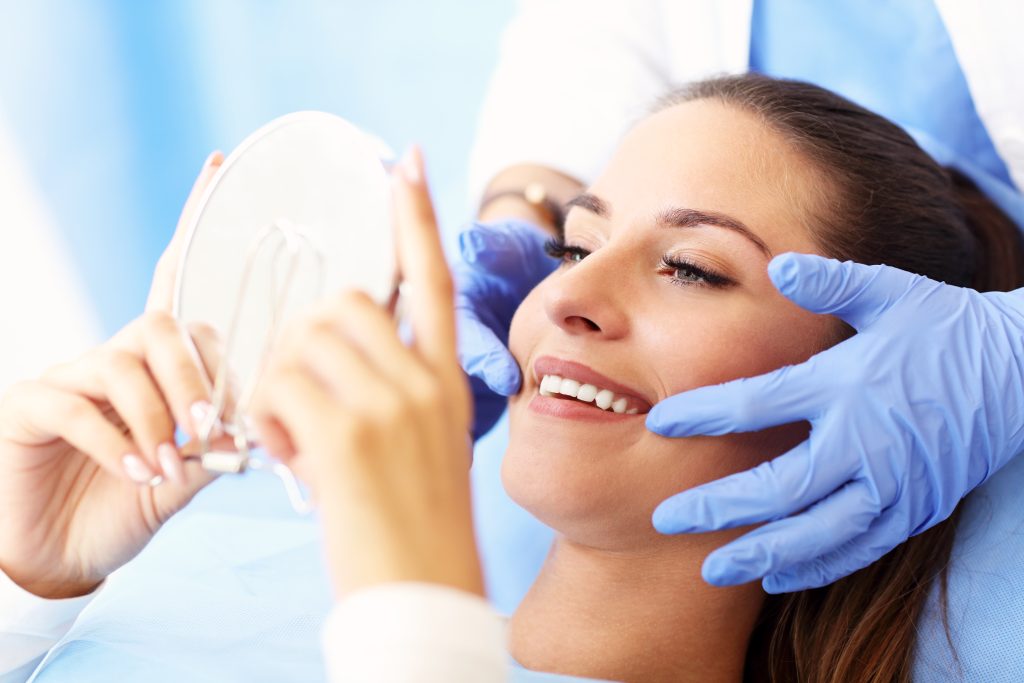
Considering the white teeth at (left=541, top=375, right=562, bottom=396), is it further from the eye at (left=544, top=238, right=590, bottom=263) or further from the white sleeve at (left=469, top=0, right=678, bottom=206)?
the white sleeve at (left=469, top=0, right=678, bottom=206)

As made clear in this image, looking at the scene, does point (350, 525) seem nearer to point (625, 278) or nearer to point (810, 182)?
point (625, 278)

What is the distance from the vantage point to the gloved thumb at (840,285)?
1.14 m

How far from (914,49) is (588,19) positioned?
2.32ft

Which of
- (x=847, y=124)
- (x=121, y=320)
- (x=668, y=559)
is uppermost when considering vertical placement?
(x=847, y=124)

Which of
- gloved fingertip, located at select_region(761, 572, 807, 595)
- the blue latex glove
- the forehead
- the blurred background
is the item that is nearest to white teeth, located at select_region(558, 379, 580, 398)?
the blue latex glove

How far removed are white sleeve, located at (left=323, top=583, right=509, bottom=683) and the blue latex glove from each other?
1.71 ft

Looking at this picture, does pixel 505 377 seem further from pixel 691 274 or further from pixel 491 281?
pixel 491 281

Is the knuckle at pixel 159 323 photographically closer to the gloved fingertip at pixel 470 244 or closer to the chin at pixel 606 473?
the chin at pixel 606 473

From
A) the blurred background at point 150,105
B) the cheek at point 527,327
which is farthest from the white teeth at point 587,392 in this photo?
the blurred background at point 150,105

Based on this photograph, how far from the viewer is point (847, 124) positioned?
4.61 feet

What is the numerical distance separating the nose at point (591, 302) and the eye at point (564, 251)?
0.17 m

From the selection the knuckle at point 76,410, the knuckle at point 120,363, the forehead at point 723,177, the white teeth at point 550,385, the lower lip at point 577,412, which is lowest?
the lower lip at point 577,412

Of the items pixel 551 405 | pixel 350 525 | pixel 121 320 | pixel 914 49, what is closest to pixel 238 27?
pixel 121 320

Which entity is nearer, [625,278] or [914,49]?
[625,278]
